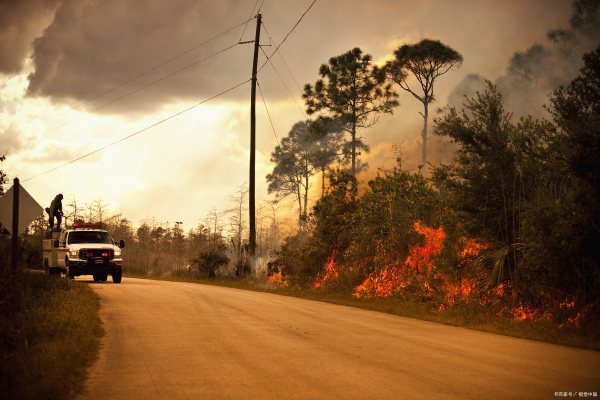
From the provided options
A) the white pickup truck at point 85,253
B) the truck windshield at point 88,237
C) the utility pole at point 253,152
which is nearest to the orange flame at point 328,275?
the utility pole at point 253,152

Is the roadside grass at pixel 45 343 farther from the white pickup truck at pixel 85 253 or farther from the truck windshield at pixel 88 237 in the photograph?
the truck windshield at pixel 88 237

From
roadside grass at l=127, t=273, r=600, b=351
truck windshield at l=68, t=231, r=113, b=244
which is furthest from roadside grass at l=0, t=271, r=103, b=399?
truck windshield at l=68, t=231, r=113, b=244

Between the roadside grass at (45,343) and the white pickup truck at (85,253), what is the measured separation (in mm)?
10882

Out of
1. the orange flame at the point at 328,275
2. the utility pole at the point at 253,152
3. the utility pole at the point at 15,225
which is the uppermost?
the utility pole at the point at 253,152

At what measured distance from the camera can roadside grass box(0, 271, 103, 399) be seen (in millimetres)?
7426

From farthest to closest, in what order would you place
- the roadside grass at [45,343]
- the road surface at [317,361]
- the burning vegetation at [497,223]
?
the burning vegetation at [497,223] → the road surface at [317,361] → the roadside grass at [45,343]

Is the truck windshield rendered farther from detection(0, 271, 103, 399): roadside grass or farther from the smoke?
the smoke

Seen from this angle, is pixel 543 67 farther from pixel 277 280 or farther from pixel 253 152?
pixel 277 280

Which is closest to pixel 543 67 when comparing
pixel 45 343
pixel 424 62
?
pixel 424 62

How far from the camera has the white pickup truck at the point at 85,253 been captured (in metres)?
28.0

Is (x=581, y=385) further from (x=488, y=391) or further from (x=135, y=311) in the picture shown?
(x=135, y=311)

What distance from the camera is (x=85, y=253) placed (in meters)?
28.0

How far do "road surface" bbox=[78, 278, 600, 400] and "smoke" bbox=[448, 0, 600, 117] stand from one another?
35039mm

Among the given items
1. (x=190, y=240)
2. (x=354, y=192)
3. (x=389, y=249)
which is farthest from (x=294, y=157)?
(x=389, y=249)
